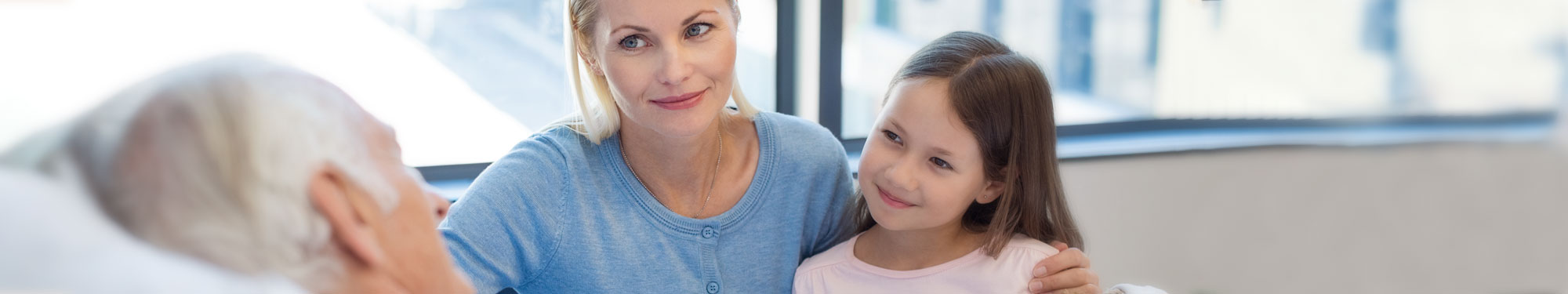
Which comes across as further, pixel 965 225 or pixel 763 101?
pixel 763 101

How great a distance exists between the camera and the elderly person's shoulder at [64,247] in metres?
0.55

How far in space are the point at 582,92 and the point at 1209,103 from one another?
2.12 m

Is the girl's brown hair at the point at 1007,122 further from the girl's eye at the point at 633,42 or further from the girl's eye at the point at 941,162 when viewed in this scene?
the girl's eye at the point at 633,42

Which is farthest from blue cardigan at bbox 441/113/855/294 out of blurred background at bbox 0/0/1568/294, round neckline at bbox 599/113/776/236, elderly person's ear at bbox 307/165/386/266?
blurred background at bbox 0/0/1568/294

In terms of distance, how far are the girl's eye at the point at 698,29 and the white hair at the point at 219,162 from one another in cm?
82

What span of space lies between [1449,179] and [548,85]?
2705 mm

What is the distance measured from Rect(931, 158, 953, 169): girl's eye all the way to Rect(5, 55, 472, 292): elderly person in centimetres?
86

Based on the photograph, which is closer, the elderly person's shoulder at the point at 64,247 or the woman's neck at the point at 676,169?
the elderly person's shoulder at the point at 64,247

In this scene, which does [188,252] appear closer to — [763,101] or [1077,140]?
[763,101]

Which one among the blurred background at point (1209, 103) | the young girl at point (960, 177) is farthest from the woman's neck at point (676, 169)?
the blurred background at point (1209, 103)

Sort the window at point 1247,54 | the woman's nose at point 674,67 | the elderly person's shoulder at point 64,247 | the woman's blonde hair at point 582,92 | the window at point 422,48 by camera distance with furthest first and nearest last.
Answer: the window at point 1247,54 < the window at point 422,48 < the woman's blonde hair at point 582,92 < the woman's nose at point 674,67 < the elderly person's shoulder at point 64,247

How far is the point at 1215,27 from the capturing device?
3.00 m

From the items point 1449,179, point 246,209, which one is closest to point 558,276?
point 246,209

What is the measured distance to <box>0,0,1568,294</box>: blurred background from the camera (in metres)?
2.26
